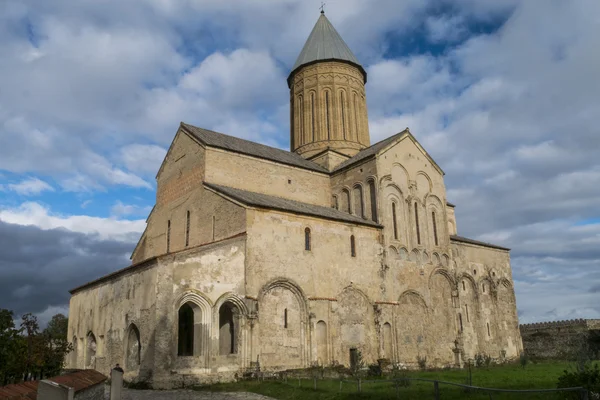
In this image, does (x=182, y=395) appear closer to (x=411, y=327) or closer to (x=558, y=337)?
(x=411, y=327)

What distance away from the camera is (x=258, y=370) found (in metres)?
17.1

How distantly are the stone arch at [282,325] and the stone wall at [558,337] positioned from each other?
2021cm

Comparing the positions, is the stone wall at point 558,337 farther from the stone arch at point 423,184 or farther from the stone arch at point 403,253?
the stone arch at point 403,253

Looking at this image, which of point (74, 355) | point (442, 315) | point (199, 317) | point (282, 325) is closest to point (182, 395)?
point (199, 317)

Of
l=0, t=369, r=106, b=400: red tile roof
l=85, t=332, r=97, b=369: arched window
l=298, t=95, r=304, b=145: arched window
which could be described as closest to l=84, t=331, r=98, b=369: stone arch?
l=85, t=332, r=97, b=369: arched window

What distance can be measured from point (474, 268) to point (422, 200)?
18.5ft

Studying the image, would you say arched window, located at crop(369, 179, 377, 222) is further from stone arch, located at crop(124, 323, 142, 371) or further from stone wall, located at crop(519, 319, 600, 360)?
stone wall, located at crop(519, 319, 600, 360)

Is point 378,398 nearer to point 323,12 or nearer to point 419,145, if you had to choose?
point 419,145

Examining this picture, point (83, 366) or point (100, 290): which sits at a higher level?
point (100, 290)

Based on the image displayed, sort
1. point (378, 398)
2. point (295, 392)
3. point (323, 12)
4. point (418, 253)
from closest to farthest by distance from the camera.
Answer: point (378, 398)
point (295, 392)
point (418, 253)
point (323, 12)

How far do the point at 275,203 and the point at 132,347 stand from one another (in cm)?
802

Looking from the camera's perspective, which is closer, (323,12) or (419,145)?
(419,145)

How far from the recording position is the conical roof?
98.8 feet

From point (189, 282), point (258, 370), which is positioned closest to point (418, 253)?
point (258, 370)
